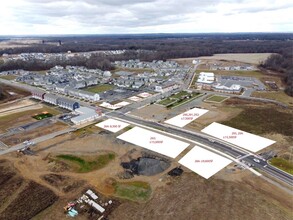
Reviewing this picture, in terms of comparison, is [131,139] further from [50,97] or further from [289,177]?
[50,97]

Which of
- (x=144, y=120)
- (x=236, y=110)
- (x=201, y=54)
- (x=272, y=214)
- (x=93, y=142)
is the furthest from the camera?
Result: (x=201, y=54)

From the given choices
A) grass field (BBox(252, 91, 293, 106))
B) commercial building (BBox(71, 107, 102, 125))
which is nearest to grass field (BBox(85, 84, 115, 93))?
commercial building (BBox(71, 107, 102, 125))

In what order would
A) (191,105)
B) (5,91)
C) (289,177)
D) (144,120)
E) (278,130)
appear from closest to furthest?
(289,177), (278,130), (144,120), (191,105), (5,91)

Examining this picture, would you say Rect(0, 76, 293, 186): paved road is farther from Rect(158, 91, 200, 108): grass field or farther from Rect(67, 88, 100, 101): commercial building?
Rect(67, 88, 100, 101): commercial building

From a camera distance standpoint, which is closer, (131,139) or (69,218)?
(69,218)

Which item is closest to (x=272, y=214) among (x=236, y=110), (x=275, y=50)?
(x=236, y=110)
